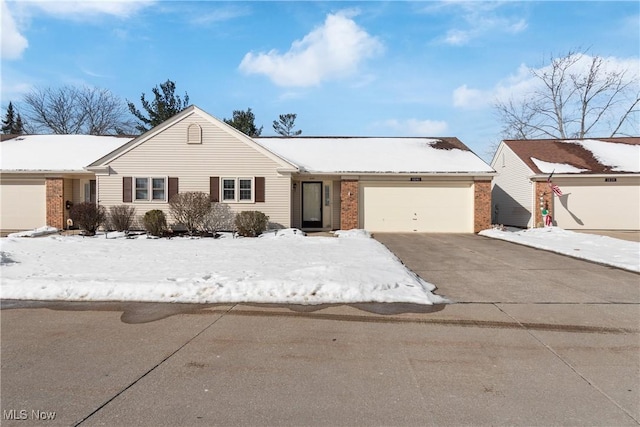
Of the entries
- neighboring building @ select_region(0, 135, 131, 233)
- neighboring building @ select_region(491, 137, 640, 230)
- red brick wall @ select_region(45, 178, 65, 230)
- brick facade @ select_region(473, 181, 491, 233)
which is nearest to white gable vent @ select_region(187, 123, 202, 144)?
neighboring building @ select_region(0, 135, 131, 233)

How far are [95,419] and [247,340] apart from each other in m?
1.78

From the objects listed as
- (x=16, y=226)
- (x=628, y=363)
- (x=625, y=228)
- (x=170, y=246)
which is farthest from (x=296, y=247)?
(x=625, y=228)

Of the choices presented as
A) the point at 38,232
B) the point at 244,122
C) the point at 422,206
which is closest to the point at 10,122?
the point at 244,122

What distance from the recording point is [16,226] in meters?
17.3

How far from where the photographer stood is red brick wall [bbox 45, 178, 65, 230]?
55.7 feet

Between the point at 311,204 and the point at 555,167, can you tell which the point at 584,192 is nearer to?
the point at 555,167

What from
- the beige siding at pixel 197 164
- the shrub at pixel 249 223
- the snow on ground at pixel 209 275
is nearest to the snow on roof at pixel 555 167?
the beige siding at pixel 197 164

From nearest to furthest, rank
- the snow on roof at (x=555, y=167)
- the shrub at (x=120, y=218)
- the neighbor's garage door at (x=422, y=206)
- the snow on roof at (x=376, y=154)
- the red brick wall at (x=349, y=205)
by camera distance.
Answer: the shrub at (x=120, y=218), the red brick wall at (x=349, y=205), the snow on roof at (x=376, y=154), the neighbor's garage door at (x=422, y=206), the snow on roof at (x=555, y=167)

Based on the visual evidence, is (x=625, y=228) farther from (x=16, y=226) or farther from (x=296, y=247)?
(x=16, y=226)

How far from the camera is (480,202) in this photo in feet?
56.9

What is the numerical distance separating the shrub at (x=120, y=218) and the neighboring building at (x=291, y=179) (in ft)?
1.60

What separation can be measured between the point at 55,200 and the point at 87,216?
3.85 metres

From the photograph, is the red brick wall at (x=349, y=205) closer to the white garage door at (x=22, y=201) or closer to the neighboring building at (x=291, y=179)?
the neighboring building at (x=291, y=179)

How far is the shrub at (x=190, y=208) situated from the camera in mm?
14766
